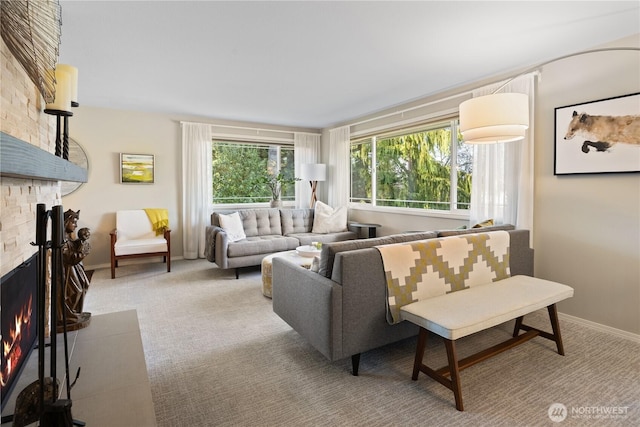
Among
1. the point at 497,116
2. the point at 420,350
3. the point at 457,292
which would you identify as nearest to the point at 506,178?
the point at 497,116

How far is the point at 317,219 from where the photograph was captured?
5410 millimetres

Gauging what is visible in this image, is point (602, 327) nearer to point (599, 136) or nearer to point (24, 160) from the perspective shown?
point (599, 136)

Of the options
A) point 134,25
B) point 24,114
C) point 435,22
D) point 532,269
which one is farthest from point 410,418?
point 134,25

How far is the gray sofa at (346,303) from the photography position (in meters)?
2.00

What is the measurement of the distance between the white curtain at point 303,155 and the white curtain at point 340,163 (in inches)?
18.7

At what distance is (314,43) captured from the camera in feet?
8.77

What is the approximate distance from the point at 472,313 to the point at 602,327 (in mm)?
1795

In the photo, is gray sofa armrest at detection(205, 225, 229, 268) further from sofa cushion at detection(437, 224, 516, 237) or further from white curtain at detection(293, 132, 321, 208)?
sofa cushion at detection(437, 224, 516, 237)

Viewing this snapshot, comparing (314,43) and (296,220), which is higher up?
(314,43)

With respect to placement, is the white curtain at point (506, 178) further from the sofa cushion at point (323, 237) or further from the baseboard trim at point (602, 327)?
the sofa cushion at point (323, 237)

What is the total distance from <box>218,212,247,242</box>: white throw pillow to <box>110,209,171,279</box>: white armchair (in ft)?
2.38

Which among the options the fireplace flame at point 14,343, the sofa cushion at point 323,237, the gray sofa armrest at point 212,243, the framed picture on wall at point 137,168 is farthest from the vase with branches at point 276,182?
the fireplace flame at point 14,343

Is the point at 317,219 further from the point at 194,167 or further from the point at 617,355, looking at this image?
the point at 617,355

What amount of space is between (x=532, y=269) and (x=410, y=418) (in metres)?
2.03
